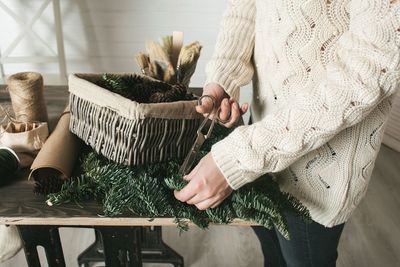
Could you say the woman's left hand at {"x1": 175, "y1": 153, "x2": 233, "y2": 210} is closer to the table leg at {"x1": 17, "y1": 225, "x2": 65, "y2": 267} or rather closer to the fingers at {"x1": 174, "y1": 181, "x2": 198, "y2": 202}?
the fingers at {"x1": 174, "y1": 181, "x2": 198, "y2": 202}

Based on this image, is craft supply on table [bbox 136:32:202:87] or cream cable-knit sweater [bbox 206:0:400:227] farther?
craft supply on table [bbox 136:32:202:87]

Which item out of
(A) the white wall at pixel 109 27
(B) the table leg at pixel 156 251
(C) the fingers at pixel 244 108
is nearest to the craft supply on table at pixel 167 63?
(C) the fingers at pixel 244 108

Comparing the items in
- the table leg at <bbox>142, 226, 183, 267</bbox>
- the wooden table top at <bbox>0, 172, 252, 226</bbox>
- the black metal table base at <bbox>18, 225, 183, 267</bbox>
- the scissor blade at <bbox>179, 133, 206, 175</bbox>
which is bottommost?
the table leg at <bbox>142, 226, 183, 267</bbox>

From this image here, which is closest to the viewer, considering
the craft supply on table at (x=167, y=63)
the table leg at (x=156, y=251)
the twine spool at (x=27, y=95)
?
the twine spool at (x=27, y=95)

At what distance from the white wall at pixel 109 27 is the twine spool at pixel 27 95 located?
1.20 m

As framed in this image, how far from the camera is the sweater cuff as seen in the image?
63 cm

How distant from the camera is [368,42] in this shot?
542 millimetres

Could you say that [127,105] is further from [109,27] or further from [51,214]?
[109,27]

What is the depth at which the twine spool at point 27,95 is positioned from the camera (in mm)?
896

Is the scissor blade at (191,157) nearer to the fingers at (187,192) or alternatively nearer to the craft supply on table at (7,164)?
the fingers at (187,192)

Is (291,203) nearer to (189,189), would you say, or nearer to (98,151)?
(189,189)

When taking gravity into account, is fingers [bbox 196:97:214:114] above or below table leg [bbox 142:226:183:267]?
above

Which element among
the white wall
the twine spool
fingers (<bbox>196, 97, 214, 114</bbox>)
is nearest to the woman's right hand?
fingers (<bbox>196, 97, 214, 114</bbox>)

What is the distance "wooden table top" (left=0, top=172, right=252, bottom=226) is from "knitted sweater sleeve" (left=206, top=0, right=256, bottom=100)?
293 millimetres
